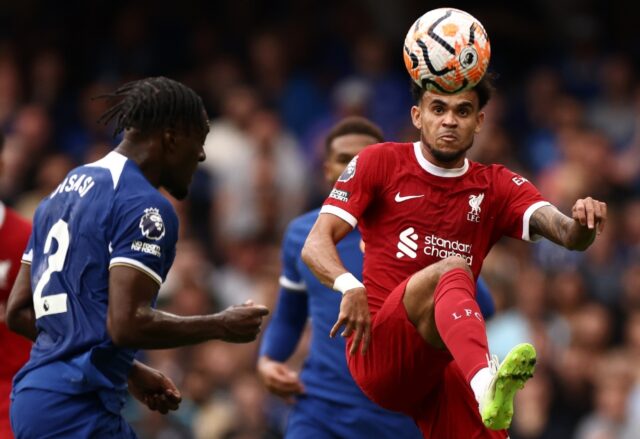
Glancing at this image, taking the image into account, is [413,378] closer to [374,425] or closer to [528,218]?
[528,218]

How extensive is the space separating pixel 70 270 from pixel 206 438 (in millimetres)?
5775

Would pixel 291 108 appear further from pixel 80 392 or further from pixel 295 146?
pixel 80 392

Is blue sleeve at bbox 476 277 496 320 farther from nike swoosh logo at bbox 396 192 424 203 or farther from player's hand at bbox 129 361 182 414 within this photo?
player's hand at bbox 129 361 182 414

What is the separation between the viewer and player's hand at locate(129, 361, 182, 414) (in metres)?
7.07

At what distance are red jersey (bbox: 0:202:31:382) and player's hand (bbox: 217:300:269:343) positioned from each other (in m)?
1.73

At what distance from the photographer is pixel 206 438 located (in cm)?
1211

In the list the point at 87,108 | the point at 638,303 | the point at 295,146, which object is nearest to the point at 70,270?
the point at 638,303

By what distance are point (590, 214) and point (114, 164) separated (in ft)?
7.10

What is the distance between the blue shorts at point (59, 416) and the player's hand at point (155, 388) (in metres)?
0.47

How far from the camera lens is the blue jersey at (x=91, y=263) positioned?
6469 millimetres

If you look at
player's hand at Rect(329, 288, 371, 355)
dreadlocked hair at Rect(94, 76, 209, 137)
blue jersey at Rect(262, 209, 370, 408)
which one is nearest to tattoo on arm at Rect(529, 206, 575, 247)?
player's hand at Rect(329, 288, 371, 355)

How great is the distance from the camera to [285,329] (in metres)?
8.73

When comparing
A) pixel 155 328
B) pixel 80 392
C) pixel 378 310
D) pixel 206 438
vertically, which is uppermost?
pixel 378 310

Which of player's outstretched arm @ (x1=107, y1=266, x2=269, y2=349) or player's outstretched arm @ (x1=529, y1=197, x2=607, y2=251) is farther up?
player's outstretched arm @ (x1=529, y1=197, x2=607, y2=251)
